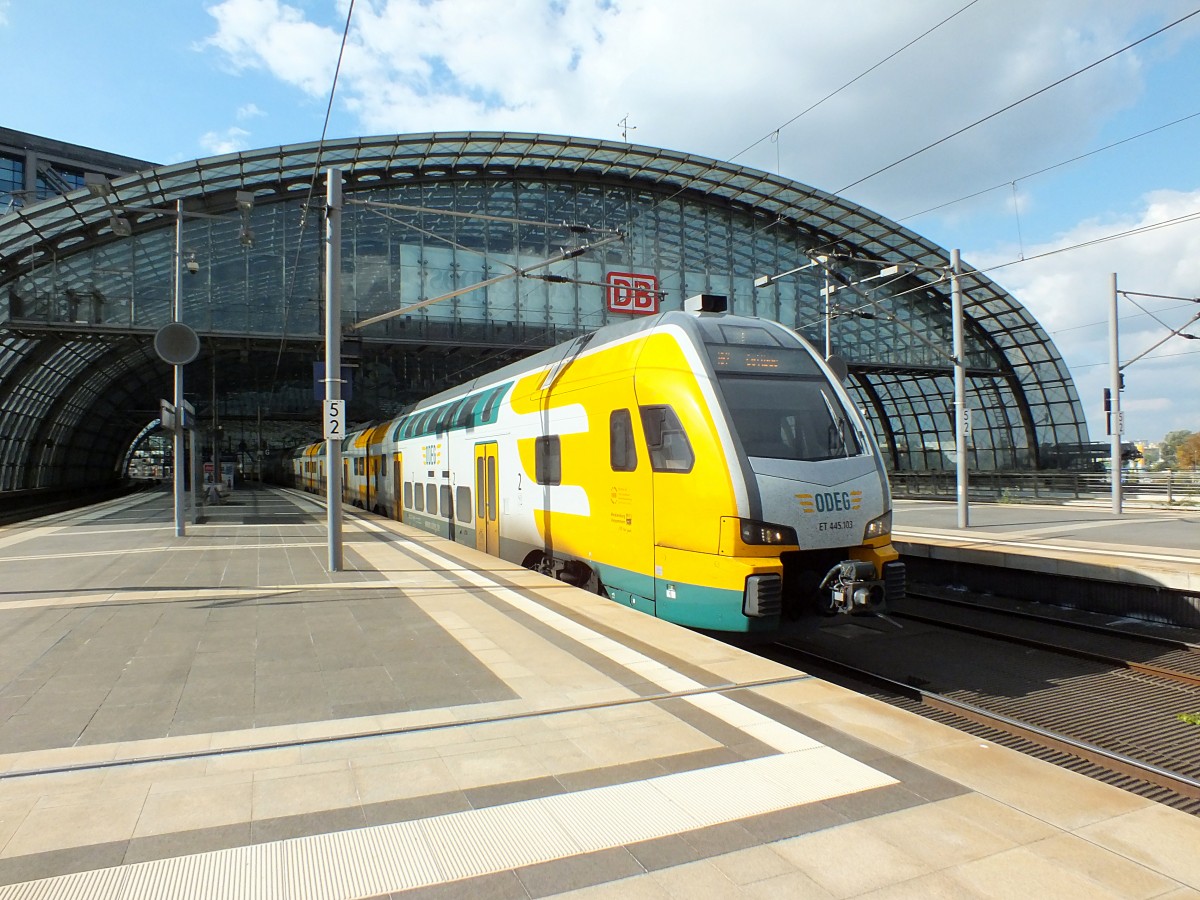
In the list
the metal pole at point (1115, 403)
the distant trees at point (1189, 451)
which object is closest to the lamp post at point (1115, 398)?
the metal pole at point (1115, 403)

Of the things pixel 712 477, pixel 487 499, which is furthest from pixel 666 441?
pixel 487 499

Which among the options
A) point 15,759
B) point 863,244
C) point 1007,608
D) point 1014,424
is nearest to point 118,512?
point 15,759

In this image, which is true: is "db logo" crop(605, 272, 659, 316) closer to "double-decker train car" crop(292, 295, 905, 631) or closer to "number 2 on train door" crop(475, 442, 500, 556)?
"number 2 on train door" crop(475, 442, 500, 556)

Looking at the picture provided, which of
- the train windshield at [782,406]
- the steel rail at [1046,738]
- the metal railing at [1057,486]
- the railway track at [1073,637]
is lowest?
the railway track at [1073,637]

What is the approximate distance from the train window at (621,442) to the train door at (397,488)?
45.5 ft

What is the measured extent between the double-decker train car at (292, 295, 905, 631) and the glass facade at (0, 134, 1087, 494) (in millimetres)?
18530

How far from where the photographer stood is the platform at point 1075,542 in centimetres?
1109

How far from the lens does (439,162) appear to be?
34.4 metres

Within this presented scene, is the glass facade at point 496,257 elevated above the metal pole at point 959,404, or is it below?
above

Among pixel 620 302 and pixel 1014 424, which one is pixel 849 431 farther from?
pixel 1014 424

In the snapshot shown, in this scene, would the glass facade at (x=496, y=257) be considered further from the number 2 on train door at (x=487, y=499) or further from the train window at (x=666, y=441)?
the train window at (x=666, y=441)

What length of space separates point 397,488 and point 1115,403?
2076 centimetres

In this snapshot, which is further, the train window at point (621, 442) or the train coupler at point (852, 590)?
the train window at point (621, 442)

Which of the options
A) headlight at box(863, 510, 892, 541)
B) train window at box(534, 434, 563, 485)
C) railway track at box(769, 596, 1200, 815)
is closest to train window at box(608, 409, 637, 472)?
train window at box(534, 434, 563, 485)
